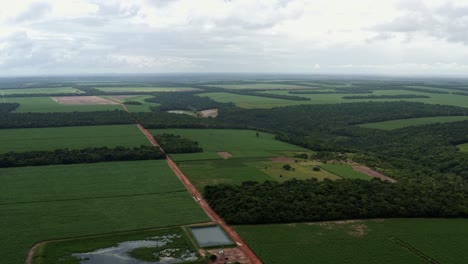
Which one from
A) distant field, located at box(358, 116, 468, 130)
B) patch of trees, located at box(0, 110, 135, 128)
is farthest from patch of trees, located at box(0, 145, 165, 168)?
distant field, located at box(358, 116, 468, 130)

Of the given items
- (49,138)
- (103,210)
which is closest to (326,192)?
(103,210)

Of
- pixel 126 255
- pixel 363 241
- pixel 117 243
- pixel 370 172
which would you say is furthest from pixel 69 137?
pixel 363 241

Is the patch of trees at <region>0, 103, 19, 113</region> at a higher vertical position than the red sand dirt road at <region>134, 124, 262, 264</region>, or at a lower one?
higher

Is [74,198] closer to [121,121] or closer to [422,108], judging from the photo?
[121,121]

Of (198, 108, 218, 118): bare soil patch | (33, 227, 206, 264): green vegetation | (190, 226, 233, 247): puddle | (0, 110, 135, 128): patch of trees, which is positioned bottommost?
(190, 226, 233, 247): puddle

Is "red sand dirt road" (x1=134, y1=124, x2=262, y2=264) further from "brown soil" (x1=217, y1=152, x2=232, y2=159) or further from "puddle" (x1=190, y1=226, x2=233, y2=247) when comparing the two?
"brown soil" (x1=217, y1=152, x2=232, y2=159)

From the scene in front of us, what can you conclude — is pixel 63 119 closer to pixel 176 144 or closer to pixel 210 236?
pixel 176 144

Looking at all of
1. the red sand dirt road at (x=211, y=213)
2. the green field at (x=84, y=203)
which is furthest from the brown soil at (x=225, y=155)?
the green field at (x=84, y=203)

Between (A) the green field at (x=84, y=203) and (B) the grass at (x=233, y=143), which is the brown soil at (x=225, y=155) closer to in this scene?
(B) the grass at (x=233, y=143)
